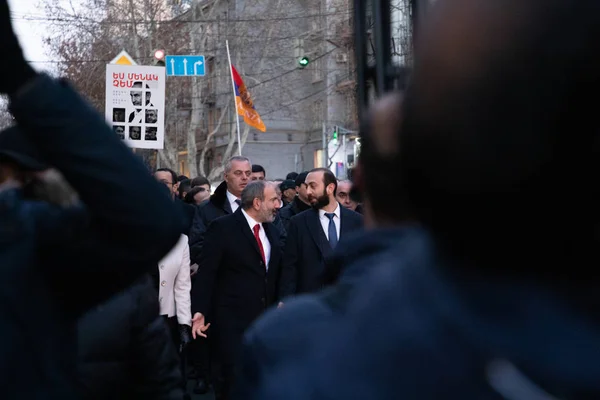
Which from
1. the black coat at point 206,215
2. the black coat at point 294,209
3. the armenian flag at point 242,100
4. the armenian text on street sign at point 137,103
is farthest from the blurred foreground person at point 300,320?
the armenian flag at point 242,100

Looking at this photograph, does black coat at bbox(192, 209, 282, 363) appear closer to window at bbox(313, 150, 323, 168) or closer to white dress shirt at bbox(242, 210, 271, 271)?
white dress shirt at bbox(242, 210, 271, 271)

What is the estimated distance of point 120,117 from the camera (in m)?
12.3

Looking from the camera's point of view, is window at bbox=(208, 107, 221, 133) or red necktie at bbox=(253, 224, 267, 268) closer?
red necktie at bbox=(253, 224, 267, 268)

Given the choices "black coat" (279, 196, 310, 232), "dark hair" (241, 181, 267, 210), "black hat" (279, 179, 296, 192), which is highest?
"black hat" (279, 179, 296, 192)

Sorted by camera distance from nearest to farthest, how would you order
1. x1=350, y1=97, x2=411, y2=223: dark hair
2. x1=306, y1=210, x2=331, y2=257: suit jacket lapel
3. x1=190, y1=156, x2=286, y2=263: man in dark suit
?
x1=350, y1=97, x2=411, y2=223: dark hair → x1=306, y1=210, x2=331, y2=257: suit jacket lapel → x1=190, y1=156, x2=286, y2=263: man in dark suit

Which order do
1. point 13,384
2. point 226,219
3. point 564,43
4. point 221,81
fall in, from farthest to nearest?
1. point 221,81
2. point 226,219
3. point 13,384
4. point 564,43

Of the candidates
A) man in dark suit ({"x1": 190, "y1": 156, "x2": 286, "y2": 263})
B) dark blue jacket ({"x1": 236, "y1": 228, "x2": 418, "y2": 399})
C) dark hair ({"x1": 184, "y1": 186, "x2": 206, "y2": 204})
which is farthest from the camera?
dark hair ({"x1": 184, "y1": 186, "x2": 206, "y2": 204})

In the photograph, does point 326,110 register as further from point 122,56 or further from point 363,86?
point 363,86

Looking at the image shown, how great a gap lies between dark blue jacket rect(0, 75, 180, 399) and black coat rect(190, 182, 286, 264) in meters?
7.27

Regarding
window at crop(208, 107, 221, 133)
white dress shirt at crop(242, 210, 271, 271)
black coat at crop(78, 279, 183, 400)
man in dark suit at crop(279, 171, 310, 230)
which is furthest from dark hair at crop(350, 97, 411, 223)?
window at crop(208, 107, 221, 133)

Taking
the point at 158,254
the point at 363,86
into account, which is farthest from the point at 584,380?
the point at 363,86

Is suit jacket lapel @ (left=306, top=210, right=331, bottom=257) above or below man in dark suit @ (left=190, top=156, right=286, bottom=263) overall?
below

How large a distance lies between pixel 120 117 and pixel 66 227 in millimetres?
10802

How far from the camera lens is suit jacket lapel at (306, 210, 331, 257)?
7668mm
